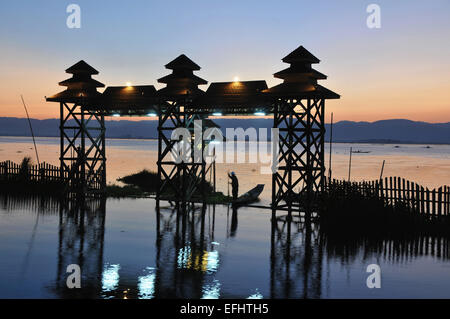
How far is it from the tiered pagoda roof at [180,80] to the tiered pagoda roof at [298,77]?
457cm

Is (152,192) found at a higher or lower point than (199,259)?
higher

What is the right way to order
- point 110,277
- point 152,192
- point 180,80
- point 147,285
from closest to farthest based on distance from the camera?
point 147,285 < point 110,277 < point 180,80 < point 152,192

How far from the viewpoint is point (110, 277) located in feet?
37.0

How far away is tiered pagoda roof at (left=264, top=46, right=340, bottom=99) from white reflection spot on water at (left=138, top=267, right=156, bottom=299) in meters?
11.8

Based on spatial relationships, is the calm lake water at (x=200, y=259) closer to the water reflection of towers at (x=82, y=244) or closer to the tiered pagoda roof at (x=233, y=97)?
the water reflection of towers at (x=82, y=244)

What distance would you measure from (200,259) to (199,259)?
0.03m

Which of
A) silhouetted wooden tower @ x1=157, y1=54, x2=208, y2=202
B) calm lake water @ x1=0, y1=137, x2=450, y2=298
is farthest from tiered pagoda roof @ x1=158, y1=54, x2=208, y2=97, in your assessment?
calm lake water @ x1=0, y1=137, x2=450, y2=298

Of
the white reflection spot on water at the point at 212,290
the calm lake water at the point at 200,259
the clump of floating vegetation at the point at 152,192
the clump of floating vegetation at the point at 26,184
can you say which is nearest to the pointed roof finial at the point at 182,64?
the clump of floating vegetation at the point at 152,192

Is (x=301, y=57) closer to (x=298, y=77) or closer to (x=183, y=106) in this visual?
(x=298, y=77)

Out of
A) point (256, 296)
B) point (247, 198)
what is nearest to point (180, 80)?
point (247, 198)

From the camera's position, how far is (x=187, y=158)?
79.1 ft

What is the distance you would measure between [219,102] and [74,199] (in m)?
10.5
